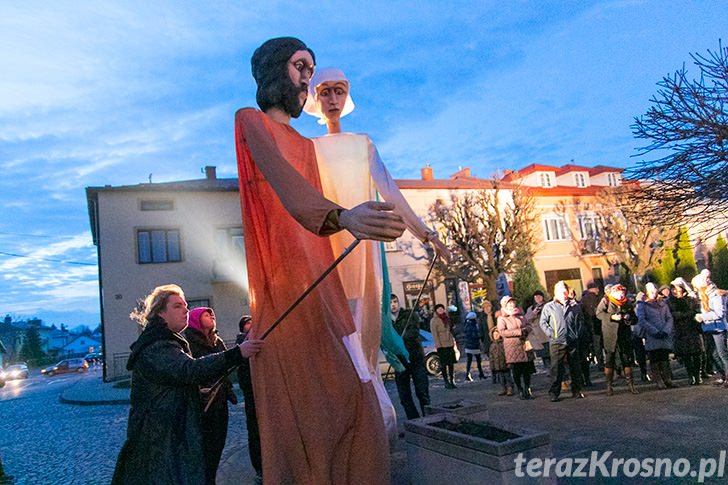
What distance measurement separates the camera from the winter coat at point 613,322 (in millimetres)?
8438

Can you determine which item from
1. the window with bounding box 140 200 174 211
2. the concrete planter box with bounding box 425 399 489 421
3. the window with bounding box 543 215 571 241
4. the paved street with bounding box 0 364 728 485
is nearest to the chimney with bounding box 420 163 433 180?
the window with bounding box 543 215 571 241

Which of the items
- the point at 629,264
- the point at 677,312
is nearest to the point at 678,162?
the point at 677,312

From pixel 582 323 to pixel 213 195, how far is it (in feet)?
63.8

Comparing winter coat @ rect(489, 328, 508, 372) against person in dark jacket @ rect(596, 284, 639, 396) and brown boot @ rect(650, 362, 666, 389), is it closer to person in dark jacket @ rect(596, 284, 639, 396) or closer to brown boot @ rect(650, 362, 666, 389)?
person in dark jacket @ rect(596, 284, 639, 396)

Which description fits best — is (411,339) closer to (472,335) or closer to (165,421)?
(165,421)

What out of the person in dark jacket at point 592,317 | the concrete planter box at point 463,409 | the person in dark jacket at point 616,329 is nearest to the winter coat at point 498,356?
the person in dark jacket at point 592,317

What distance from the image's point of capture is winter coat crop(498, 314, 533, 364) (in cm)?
888

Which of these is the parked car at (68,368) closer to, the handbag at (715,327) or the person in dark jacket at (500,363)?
the person in dark jacket at (500,363)

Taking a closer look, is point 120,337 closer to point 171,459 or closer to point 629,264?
point 171,459

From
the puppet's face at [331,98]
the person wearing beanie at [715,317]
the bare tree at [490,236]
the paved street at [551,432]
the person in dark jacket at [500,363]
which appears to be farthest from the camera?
the bare tree at [490,236]

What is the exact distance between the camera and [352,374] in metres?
1.77

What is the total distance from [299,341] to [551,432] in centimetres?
531

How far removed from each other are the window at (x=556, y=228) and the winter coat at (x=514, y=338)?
24.9 metres

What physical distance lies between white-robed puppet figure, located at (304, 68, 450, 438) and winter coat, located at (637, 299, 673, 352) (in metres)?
7.42
